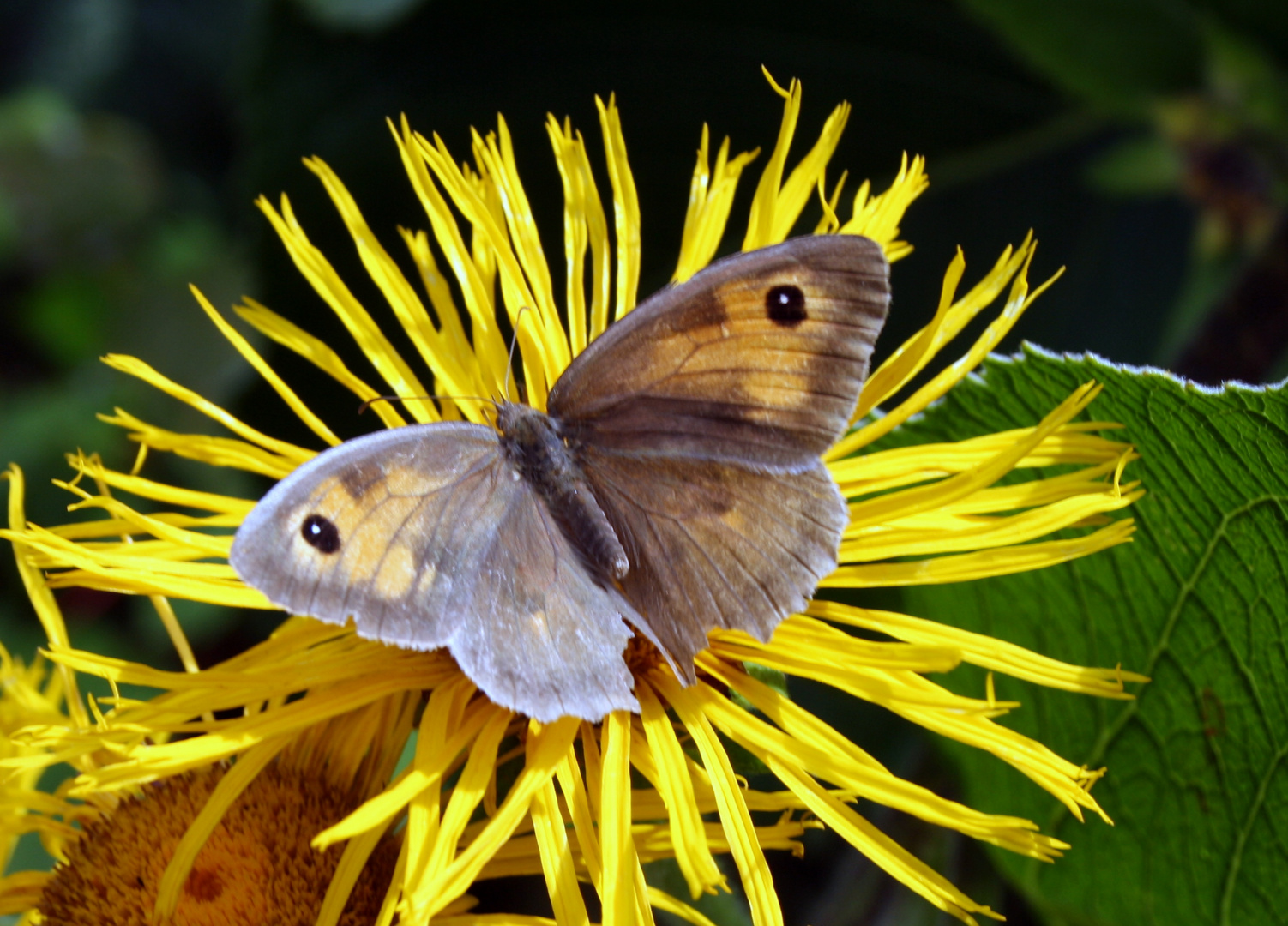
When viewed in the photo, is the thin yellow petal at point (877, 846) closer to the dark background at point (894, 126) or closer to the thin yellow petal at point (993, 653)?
the thin yellow petal at point (993, 653)

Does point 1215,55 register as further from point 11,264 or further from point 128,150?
point 11,264

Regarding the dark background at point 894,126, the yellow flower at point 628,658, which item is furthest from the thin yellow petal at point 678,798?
the dark background at point 894,126

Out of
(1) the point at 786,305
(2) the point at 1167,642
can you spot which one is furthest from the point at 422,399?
(2) the point at 1167,642

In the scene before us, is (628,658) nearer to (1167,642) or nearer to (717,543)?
(717,543)

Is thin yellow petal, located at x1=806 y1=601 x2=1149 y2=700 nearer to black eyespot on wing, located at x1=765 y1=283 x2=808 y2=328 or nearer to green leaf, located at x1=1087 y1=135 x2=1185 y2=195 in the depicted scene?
black eyespot on wing, located at x1=765 y1=283 x2=808 y2=328

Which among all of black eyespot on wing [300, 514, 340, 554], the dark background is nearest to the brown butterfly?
black eyespot on wing [300, 514, 340, 554]

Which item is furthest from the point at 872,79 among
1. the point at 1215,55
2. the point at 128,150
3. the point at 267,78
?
the point at 128,150
